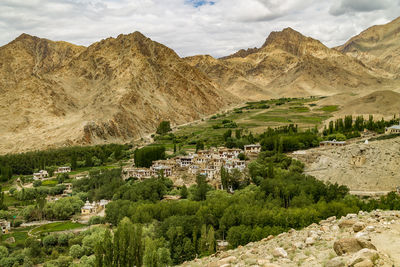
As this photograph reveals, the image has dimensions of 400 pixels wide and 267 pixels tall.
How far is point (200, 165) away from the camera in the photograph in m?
46.9

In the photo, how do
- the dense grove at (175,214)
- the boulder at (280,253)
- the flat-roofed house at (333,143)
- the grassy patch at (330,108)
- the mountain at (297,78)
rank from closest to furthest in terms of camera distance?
the boulder at (280,253), the dense grove at (175,214), the flat-roofed house at (333,143), the grassy patch at (330,108), the mountain at (297,78)

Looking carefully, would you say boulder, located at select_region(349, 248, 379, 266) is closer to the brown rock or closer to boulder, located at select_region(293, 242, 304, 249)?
the brown rock

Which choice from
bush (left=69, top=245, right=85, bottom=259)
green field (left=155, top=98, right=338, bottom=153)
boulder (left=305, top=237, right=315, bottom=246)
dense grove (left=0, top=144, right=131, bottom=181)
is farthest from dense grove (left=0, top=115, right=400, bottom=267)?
green field (left=155, top=98, right=338, bottom=153)

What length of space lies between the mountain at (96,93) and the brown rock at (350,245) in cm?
7039

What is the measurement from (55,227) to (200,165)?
1961cm

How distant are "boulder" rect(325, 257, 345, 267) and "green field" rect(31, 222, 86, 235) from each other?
29606 millimetres

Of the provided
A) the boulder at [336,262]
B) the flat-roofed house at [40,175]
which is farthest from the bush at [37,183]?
the boulder at [336,262]

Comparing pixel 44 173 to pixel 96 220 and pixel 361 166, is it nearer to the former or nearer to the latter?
pixel 96 220

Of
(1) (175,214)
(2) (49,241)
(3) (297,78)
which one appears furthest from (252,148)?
(3) (297,78)

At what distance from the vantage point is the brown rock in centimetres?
906

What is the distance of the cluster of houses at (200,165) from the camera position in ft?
146

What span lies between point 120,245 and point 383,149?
103 ft

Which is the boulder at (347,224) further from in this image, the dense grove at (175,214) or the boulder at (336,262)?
the dense grove at (175,214)

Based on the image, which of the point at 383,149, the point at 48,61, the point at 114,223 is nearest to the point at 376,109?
the point at 383,149
